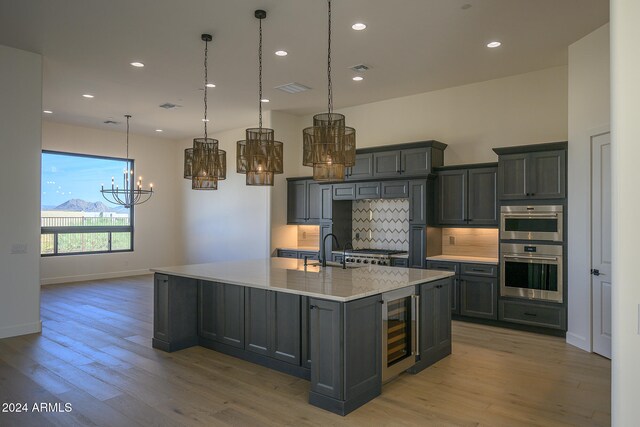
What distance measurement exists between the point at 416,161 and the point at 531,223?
1.84 m

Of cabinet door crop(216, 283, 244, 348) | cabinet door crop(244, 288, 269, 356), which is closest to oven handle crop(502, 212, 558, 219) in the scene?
cabinet door crop(244, 288, 269, 356)

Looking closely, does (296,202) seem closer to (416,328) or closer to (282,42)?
(282,42)

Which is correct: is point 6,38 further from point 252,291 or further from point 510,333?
point 510,333

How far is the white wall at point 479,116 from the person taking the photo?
19.3ft

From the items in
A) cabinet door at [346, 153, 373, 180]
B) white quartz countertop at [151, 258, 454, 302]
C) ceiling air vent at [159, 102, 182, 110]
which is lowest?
white quartz countertop at [151, 258, 454, 302]

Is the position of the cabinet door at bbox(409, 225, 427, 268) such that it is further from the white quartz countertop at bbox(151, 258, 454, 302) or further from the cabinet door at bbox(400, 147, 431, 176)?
the white quartz countertop at bbox(151, 258, 454, 302)

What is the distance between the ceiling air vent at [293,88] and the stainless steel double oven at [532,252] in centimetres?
344

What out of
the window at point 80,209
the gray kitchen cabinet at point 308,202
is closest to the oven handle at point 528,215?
the gray kitchen cabinet at point 308,202

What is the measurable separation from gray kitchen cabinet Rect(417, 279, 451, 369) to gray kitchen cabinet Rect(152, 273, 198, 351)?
250 centimetres

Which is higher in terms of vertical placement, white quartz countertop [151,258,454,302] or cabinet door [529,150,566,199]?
cabinet door [529,150,566,199]

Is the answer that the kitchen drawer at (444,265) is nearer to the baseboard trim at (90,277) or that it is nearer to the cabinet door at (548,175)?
the cabinet door at (548,175)

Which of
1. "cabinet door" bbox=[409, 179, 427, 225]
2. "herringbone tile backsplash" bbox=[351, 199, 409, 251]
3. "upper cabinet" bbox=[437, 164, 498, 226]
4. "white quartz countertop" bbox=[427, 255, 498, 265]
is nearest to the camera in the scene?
"white quartz countertop" bbox=[427, 255, 498, 265]

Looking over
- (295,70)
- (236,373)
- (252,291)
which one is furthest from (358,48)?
(236,373)

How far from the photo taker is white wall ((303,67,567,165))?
5.89 m
